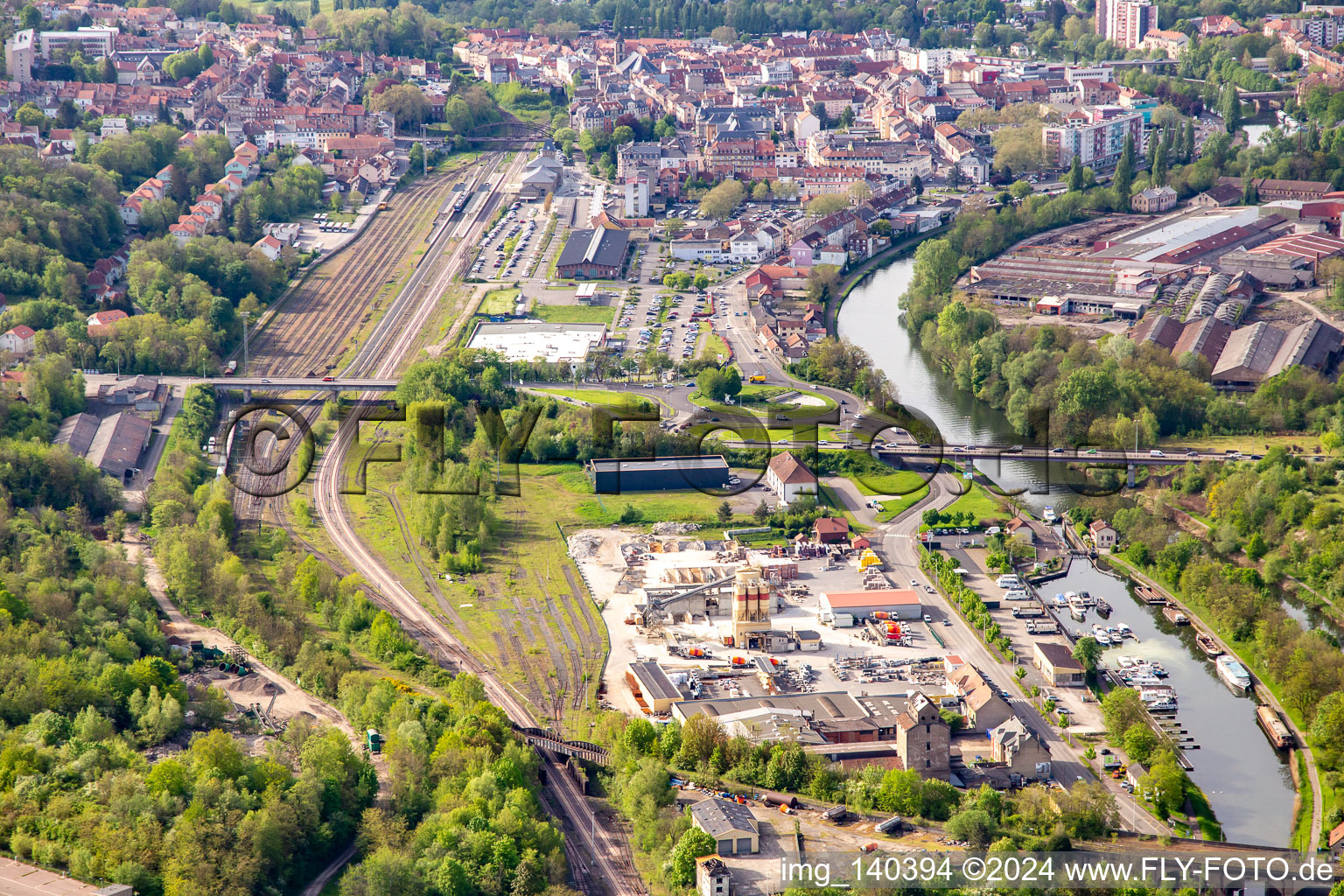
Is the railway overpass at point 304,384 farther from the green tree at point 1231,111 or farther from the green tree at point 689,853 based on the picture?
the green tree at point 1231,111

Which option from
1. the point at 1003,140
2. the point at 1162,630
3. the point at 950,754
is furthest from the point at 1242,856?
the point at 1003,140

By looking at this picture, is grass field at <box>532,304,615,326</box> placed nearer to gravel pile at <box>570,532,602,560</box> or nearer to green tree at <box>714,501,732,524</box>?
green tree at <box>714,501,732,524</box>

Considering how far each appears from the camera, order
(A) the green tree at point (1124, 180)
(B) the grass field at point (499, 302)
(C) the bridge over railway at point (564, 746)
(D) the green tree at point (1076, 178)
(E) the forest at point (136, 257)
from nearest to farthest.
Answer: (C) the bridge over railway at point (564, 746) < (E) the forest at point (136, 257) < (B) the grass field at point (499, 302) < (A) the green tree at point (1124, 180) < (D) the green tree at point (1076, 178)

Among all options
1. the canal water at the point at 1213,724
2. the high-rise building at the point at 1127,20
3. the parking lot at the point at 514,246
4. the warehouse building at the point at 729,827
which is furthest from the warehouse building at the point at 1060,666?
the high-rise building at the point at 1127,20

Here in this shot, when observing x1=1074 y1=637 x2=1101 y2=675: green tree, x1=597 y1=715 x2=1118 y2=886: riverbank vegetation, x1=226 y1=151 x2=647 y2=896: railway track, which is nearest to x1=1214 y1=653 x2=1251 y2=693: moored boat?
x1=1074 y1=637 x2=1101 y2=675: green tree

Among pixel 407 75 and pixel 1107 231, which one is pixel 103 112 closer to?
pixel 407 75

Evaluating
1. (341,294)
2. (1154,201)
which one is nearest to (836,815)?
(341,294)
